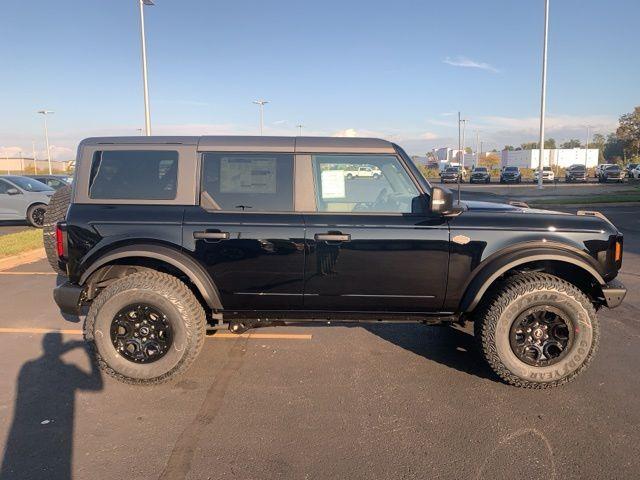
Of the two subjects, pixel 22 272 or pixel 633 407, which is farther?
pixel 22 272

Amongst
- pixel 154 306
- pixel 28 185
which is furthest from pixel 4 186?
pixel 154 306

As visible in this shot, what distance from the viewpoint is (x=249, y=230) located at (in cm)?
365

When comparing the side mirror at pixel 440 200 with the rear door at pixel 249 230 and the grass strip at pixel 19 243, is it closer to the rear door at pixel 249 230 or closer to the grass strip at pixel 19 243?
the rear door at pixel 249 230

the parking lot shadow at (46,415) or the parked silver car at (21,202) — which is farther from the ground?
the parked silver car at (21,202)

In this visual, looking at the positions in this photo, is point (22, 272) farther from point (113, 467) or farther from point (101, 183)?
point (113, 467)

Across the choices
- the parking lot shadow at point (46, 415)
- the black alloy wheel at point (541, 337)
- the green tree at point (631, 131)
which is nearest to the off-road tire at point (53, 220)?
the parking lot shadow at point (46, 415)

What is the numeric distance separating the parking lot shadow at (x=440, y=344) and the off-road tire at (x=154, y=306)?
2.05 meters

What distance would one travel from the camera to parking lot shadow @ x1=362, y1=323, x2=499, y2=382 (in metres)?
4.17

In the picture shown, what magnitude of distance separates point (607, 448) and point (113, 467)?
2.94m

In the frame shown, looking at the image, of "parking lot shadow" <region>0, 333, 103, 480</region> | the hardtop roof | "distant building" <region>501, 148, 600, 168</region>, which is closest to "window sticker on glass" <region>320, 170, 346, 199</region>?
the hardtop roof

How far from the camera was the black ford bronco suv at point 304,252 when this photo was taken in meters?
3.64

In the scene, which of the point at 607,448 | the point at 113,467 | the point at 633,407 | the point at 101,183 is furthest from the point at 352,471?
the point at 101,183

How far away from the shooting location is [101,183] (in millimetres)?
3848

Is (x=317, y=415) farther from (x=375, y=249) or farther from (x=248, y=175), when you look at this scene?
(x=248, y=175)
